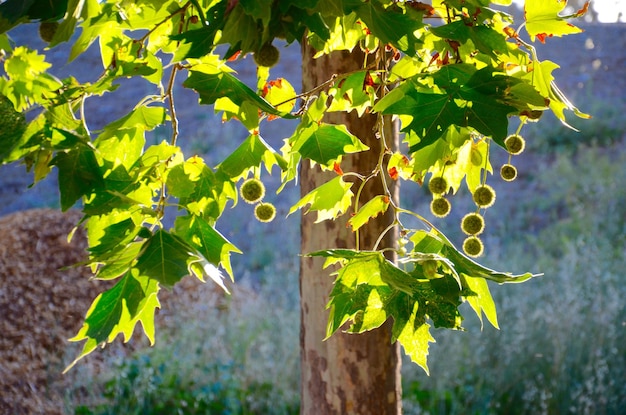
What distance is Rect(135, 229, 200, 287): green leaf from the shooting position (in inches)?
46.9

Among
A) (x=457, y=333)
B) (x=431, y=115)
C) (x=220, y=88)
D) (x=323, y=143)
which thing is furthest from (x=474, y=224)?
(x=457, y=333)

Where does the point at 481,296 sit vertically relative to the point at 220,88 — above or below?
below

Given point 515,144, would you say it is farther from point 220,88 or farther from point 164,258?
point 164,258

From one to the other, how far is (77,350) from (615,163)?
467 cm

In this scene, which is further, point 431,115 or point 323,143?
point 323,143

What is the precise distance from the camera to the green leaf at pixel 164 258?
119 centimetres

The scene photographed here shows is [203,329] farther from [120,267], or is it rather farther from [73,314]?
[120,267]

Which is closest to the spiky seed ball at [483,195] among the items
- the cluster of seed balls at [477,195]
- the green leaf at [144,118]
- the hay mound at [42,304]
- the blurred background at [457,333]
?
the cluster of seed balls at [477,195]

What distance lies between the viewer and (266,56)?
138 centimetres

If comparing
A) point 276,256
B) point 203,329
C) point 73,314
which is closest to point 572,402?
point 203,329

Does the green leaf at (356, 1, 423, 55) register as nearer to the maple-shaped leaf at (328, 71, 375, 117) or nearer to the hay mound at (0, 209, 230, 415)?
the maple-shaped leaf at (328, 71, 375, 117)

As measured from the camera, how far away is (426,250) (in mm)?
1412

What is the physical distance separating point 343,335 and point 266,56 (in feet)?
2.73

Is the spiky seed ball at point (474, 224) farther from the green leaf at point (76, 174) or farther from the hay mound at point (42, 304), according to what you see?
the hay mound at point (42, 304)
